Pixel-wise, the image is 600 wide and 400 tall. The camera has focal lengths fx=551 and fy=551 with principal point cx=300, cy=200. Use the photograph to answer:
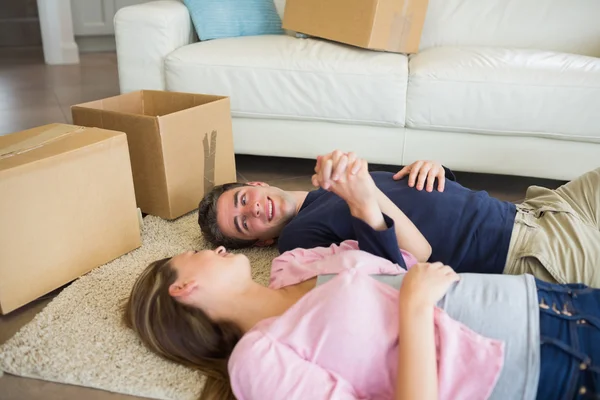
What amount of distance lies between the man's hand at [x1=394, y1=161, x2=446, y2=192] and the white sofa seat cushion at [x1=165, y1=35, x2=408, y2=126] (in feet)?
2.28

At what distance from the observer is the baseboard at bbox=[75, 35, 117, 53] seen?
501 cm

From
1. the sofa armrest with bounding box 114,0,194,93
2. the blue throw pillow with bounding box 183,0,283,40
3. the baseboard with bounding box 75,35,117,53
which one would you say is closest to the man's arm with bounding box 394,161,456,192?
the sofa armrest with bounding box 114,0,194,93

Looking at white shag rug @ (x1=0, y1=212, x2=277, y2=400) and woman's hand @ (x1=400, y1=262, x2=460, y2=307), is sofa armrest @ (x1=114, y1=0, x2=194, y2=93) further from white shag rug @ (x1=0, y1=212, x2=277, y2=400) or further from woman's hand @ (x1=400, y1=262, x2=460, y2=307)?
woman's hand @ (x1=400, y1=262, x2=460, y2=307)

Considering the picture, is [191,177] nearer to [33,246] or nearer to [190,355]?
[33,246]

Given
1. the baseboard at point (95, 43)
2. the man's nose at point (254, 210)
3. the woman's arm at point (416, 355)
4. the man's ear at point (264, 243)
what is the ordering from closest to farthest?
the woman's arm at point (416, 355)
the man's nose at point (254, 210)
the man's ear at point (264, 243)
the baseboard at point (95, 43)

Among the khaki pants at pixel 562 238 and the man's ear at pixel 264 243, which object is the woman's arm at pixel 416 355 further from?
the man's ear at pixel 264 243

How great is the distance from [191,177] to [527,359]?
1.23 m

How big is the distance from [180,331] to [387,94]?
1263 millimetres

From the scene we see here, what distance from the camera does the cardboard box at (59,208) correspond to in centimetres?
129

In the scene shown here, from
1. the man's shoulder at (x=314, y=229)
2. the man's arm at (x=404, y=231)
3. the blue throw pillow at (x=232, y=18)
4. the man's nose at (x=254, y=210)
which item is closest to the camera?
the man's arm at (x=404, y=231)

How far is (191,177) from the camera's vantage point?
183 centimetres

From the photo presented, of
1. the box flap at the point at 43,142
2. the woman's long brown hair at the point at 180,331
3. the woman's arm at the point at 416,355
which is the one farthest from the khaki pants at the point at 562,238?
the box flap at the point at 43,142

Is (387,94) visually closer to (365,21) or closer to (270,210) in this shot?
(365,21)

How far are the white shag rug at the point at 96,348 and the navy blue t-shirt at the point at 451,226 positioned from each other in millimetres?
301
